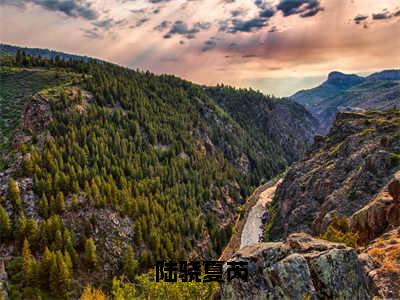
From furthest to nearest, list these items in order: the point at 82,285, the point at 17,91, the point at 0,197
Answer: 1. the point at 17,91
2. the point at 0,197
3. the point at 82,285

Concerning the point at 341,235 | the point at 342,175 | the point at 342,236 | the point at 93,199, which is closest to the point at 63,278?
the point at 93,199

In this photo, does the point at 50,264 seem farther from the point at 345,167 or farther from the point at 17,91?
the point at 17,91

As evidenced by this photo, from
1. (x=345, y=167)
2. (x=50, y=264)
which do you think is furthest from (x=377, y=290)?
(x=345, y=167)

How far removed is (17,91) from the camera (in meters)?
177

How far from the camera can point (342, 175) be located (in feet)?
385

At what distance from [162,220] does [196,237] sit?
62.7 feet

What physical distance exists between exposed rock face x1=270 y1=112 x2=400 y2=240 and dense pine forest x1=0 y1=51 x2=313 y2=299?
134ft

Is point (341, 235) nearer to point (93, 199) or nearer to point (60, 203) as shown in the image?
point (60, 203)

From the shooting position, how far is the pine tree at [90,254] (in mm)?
97750

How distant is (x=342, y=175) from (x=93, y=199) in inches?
3491

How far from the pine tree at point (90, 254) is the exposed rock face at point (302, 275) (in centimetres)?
7021

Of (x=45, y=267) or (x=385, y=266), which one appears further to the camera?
(x=45, y=267)

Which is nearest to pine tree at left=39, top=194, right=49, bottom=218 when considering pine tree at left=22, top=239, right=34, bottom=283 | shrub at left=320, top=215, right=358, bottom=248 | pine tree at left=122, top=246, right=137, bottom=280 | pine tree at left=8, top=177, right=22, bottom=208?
pine tree at left=8, top=177, right=22, bottom=208

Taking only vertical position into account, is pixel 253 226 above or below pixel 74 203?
below
